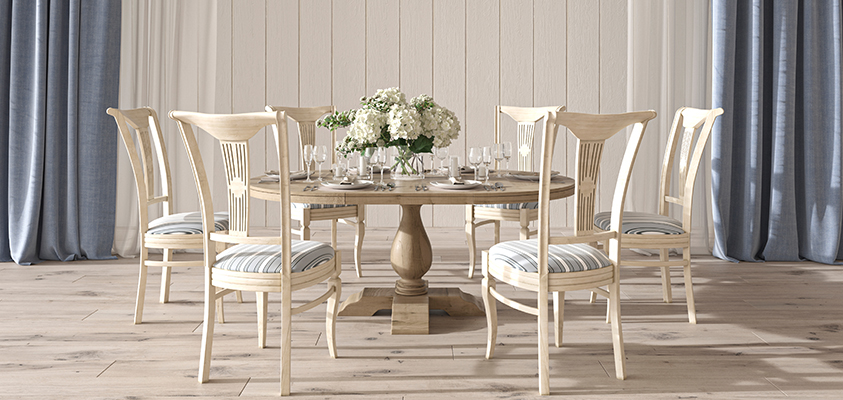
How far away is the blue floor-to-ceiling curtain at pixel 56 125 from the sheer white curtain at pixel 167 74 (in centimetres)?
17

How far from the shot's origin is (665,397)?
7.46ft

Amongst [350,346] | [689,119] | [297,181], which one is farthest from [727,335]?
[297,181]

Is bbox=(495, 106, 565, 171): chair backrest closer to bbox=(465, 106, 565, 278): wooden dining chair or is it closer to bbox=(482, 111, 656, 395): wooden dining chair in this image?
bbox=(465, 106, 565, 278): wooden dining chair

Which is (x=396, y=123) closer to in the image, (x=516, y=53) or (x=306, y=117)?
(x=306, y=117)

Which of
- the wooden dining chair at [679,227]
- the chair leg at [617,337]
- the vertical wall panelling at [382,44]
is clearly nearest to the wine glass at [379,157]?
the chair leg at [617,337]

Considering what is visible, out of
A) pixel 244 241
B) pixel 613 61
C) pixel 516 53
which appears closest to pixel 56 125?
pixel 244 241

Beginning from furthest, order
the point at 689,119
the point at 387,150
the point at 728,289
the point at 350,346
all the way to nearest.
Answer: the point at 728,289 → the point at 689,119 → the point at 387,150 → the point at 350,346

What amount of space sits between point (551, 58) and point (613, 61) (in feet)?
1.69

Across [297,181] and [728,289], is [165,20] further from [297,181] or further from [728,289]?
[728,289]

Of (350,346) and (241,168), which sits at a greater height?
(241,168)

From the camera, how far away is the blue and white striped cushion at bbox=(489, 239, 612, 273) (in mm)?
2350

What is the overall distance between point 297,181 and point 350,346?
2.60 feet

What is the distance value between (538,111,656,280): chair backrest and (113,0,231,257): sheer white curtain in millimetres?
3409

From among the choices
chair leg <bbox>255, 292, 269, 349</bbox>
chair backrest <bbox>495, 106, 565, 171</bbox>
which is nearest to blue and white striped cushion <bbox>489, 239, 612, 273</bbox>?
chair leg <bbox>255, 292, 269, 349</bbox>
